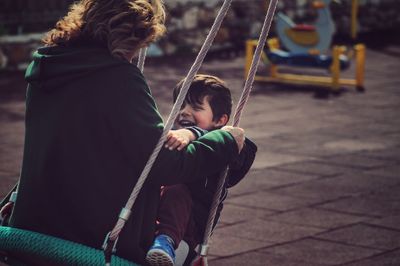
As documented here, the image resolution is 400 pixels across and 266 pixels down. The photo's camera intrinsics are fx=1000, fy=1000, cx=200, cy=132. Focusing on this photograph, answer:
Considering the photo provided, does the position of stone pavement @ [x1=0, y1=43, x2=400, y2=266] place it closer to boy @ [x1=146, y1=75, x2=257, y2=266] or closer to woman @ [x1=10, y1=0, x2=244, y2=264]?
boy @ [x1=146, y1=75, x2=257, y2=266]

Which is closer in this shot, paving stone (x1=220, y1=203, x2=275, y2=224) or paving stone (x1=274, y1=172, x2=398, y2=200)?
paving stone (x1=220, y1=203, x2=275, y2=224)

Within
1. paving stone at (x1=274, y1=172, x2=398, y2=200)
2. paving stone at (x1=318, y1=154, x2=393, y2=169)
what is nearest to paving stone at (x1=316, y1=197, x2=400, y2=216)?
paving stone at (x1=274, y1=172, x2=398, y2=200)

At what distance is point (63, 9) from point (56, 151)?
10.2m

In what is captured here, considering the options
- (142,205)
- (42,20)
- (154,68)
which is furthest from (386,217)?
(42,20)

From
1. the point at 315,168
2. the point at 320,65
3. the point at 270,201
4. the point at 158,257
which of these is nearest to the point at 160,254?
the point at 158,257

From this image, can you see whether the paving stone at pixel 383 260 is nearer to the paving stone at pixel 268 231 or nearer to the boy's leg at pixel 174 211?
the paving stone at pixel 268 231

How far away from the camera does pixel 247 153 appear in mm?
3387

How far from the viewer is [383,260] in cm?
496

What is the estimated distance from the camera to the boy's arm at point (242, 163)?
3.34m

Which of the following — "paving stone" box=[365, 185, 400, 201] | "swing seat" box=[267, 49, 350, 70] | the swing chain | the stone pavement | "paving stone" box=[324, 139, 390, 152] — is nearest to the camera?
the swing chain

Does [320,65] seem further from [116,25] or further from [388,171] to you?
[116,25]

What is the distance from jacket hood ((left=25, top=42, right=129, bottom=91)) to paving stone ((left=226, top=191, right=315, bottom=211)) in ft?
10.4

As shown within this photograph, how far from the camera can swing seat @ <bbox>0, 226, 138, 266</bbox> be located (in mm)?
2920

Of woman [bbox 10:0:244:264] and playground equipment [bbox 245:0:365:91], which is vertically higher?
woman [bbox 10:0:244:264]
